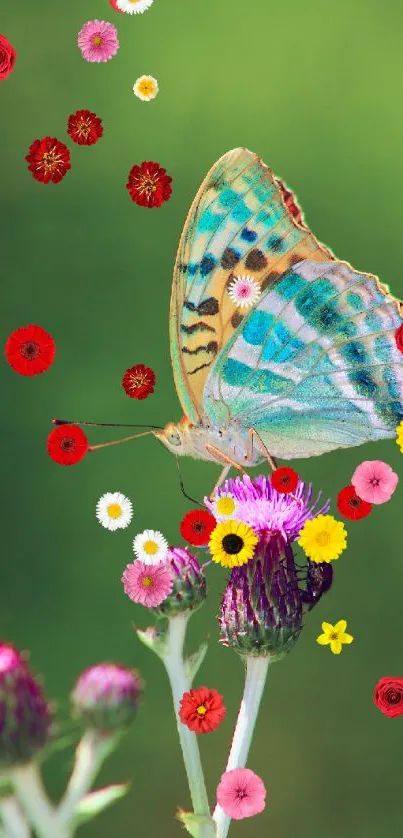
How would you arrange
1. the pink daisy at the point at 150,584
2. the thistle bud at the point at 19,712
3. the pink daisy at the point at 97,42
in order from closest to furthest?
the thistle bud at the point at 19,712 → the pink daisy at the point at 150,584 → the pink daisy at the point at 97,42

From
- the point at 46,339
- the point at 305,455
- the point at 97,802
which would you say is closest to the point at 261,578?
the point at 305,455

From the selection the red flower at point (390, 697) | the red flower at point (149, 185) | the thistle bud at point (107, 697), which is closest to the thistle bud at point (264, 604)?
the red flower at point (390, 697)

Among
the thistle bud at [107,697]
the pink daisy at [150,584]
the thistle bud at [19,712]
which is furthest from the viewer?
the pink daisy at [150,584]

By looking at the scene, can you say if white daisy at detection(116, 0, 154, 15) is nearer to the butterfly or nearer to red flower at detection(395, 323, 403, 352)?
the butterfly

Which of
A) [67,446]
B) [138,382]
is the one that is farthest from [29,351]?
[138,382]

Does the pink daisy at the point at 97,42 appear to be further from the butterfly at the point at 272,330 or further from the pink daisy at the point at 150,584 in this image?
the pink daisy at the point at 150,584

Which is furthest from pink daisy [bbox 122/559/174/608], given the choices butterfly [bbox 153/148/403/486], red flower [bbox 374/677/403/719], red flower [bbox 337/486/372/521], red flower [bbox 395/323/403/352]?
red flower [bbox 395/323/403/352]
